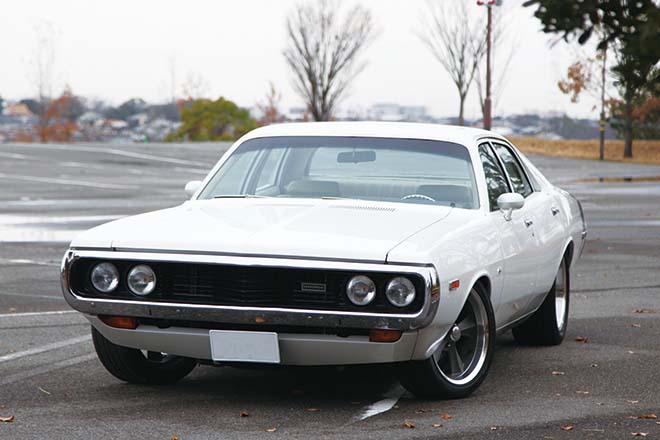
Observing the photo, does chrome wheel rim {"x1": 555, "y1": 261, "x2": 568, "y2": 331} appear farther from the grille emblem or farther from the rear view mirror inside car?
the grille emblem

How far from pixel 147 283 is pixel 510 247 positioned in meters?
2.19

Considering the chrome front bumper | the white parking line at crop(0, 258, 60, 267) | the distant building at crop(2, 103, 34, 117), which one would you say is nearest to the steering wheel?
the chrome front bumper

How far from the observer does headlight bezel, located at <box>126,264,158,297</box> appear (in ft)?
19.4

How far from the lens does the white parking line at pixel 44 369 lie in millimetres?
6809

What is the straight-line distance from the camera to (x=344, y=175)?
722cm

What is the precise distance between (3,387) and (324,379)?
1772mm

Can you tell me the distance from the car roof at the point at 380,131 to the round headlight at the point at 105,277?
1943 millimetres

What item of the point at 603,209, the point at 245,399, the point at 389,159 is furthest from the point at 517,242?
the point at 603,209

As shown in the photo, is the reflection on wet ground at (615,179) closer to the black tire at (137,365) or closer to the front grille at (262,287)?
the black tire at (137,365)

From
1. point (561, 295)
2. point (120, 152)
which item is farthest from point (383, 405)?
point (120, 152)

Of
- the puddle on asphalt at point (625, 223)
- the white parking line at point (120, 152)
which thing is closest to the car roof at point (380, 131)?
the puddle on asphalt at point (625, 223)

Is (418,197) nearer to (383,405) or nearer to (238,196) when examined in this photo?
(238,196)

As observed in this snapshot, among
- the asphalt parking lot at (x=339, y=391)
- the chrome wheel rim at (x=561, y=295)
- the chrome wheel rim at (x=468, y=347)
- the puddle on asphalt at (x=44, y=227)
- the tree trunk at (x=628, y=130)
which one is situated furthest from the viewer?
the tree trunk at (x=628, y=130)

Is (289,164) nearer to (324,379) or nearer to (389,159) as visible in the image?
(389,159)
